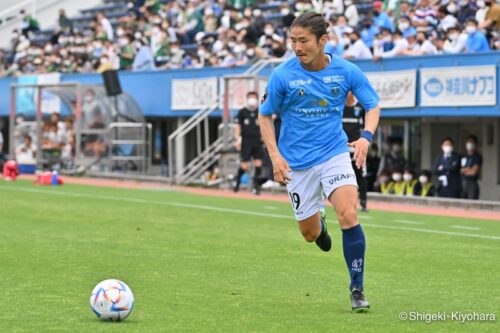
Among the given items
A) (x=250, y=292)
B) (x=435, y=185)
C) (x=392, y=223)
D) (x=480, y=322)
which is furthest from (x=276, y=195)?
(x=480, y=322)

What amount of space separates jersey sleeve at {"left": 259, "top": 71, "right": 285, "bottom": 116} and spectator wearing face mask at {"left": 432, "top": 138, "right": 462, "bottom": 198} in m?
15.3

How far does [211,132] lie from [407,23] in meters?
9.42

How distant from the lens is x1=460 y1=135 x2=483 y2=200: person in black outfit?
23.7 metres

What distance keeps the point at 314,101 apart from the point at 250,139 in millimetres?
16461

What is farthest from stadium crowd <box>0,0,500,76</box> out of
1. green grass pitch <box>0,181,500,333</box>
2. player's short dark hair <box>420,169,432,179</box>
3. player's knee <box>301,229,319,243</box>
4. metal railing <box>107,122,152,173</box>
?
player's knee <box>301,229,319,243</box>

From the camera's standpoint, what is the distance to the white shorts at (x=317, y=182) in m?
8.84

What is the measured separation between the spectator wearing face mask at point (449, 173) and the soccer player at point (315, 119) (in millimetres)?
15131

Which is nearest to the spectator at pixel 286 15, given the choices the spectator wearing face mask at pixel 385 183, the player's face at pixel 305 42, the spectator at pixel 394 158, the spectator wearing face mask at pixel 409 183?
the spectator at pixel 394 158

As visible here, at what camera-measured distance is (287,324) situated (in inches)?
309

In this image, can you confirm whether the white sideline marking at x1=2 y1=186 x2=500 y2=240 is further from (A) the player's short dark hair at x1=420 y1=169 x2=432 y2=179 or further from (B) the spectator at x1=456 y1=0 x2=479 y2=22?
(B) the spectator at x1=456 y1=0 x2=479 y2=22

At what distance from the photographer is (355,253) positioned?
8609 mm

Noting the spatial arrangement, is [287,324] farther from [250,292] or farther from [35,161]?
[35,161]

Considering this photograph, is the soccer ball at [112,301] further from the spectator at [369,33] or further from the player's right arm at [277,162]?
the spectator at [369,33]

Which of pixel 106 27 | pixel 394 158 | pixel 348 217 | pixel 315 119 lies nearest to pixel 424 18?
pixel 394 158
